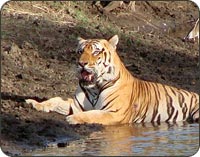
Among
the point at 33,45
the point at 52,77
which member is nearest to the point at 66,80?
the point at 52,77

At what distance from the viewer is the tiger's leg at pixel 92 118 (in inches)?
303

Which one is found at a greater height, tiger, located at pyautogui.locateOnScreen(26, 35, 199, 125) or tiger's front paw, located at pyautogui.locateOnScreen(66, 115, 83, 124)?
tiger, located at pyautogui.locateOnScreen(26, 35, 199, 125)

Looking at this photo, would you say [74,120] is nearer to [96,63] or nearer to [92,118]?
[92,118]

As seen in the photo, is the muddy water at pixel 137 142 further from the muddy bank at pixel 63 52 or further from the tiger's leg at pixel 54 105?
the tiger's leg at pixel 54 105

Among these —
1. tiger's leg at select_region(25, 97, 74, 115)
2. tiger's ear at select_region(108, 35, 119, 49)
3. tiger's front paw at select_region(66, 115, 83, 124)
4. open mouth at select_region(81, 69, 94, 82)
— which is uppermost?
tiger's ear at select_region(108, 35, 119, 49)

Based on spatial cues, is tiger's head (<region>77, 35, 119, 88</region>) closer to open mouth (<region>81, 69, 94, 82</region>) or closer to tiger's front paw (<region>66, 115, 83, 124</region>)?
open mouth (<region>81, 69, 94, 82</region>)

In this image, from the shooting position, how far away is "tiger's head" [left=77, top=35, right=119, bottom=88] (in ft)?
26.2

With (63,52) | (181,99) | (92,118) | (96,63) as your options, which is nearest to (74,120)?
(92,118)

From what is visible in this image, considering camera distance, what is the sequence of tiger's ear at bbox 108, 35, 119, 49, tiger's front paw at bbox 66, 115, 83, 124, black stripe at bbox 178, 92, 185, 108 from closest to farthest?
1. tiger's front paw at bbox 66, 115, 83, 124
2. tiger's ear at bbox 108, 35, 119, 49
3. black stripe at bbox 178, 92, 185, 108

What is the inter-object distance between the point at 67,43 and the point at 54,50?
1.43 feet

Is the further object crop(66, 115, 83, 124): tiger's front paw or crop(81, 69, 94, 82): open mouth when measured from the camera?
crop(81, 69, 94, 82): open mouth

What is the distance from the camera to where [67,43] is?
11.8m

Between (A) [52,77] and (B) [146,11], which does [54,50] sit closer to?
(A) [52,77]

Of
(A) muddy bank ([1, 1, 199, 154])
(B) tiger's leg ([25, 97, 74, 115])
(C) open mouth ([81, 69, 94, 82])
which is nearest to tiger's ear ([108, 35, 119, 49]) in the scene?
(C) open mouth ([81, 69, 94, 82])
